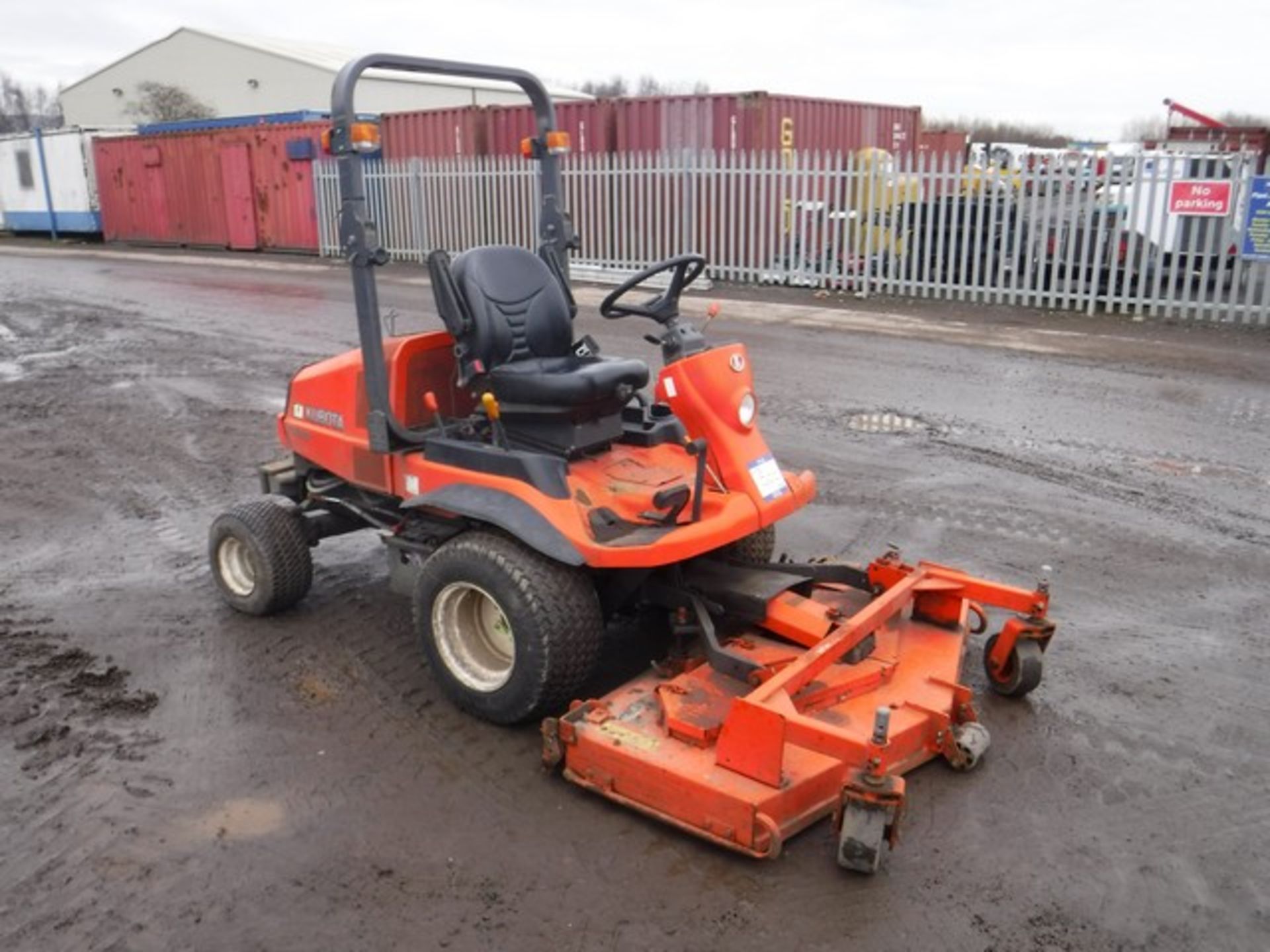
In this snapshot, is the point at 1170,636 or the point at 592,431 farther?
the point at 1170,636

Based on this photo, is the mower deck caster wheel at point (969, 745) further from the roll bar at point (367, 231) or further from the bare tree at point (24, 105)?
the bare tree at point (24, 105)

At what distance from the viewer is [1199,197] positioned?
12.4 m

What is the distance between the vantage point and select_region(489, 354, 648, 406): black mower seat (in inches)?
149

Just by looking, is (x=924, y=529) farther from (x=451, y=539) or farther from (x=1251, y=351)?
(x=1251, y=351)

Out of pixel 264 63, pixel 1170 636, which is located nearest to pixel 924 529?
pixel 1170 636

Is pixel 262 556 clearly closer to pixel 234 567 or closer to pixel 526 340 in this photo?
pixel 234 567

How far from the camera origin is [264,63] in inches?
1657

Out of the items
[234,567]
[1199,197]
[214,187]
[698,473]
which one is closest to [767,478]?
[698,473]

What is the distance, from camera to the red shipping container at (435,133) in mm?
18797

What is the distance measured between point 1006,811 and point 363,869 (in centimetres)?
189

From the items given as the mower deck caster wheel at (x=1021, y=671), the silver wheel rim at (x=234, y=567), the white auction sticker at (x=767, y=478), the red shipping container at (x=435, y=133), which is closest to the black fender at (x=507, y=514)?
the white auction sticker at (x=767, y=478)

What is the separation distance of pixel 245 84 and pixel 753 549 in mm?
44516

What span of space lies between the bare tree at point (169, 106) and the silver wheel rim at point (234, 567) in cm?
4250

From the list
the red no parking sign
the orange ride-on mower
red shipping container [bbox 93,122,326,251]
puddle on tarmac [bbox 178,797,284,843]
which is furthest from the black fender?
red shipping container [bbox 93,122,326,251]
